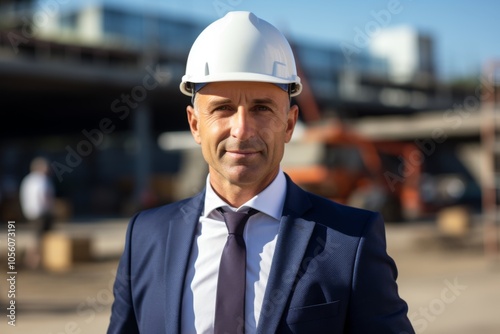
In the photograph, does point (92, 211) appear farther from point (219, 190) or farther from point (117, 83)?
point (219, 190)

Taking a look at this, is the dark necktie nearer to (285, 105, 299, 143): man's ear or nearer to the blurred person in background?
(285, 105, 299, 143): man's ear

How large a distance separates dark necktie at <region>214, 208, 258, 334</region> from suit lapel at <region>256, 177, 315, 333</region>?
92mm

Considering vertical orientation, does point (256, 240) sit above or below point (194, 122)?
below

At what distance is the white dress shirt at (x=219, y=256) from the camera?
199 cm

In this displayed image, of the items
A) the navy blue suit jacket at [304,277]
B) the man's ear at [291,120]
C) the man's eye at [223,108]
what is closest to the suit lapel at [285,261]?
the navy blue suit jacket at [304,277]

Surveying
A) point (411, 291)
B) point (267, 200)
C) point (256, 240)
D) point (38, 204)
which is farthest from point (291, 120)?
point (38, 204)

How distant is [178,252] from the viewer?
81.7 inches

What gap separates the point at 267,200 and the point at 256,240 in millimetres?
127

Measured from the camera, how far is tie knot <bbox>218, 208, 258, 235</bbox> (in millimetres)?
2039

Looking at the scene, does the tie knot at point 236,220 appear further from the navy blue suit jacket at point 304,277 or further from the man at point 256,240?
the navy blue suit jacket at point 304,277

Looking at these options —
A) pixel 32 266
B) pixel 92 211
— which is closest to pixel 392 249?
pixel 32 266

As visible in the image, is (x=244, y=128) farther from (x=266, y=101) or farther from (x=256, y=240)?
(x=256, y=240)

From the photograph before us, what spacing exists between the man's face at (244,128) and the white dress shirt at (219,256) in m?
0.09

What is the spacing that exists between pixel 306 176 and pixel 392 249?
5.34 meters
